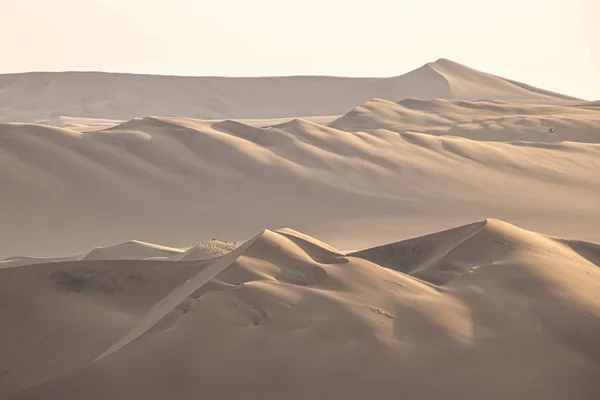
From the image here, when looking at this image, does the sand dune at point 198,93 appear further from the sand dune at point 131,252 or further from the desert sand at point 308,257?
the sand dune at point 131,252

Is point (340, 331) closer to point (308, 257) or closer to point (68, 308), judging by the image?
point (308, 257)

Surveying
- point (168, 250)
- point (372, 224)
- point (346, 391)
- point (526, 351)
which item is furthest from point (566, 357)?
point (372, 224)

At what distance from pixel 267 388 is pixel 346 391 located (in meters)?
0.48

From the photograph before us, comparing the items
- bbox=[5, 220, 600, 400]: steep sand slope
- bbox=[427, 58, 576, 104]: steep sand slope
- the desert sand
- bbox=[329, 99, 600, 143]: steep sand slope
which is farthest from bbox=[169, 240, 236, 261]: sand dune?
bbox=[427, 58, 576, 104]: steep sand slope

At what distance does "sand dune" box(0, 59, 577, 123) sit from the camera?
7581 cm

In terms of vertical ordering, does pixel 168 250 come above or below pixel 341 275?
below

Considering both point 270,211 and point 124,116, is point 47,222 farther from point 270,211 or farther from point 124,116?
point 124,116

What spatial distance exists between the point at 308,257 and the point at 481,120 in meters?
28.2

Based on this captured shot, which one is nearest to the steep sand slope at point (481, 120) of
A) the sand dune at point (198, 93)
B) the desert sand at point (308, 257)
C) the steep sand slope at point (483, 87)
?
the desert sand at point (308, 257)

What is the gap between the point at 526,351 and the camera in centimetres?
647

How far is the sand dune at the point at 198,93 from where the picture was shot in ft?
249

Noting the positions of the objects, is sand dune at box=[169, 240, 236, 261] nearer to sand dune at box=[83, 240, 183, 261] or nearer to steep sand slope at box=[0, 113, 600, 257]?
sand dune at box=[83, 240, 183, 261]

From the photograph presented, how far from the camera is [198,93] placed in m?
89.1

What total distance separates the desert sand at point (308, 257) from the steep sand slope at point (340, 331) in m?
0.02
